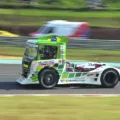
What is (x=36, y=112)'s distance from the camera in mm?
7379

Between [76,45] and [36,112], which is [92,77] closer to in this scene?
[36,112]

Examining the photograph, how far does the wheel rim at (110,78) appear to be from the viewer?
1434cm

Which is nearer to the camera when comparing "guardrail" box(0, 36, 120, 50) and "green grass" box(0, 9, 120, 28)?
"guardrail" box(0, 36, 120, 50)

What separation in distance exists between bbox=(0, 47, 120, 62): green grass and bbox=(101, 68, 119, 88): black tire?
985cm

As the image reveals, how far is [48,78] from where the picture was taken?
45.3 ft

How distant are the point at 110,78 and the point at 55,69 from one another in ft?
5.88

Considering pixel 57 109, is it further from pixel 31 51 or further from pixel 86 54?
pixel 86 54

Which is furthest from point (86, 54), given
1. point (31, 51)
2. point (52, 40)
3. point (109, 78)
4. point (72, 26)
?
point (31, 51)

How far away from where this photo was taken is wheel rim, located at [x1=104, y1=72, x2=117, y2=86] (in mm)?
14344

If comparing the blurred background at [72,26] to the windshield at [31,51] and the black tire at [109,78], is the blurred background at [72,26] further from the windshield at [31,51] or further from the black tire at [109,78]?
the windshield at [31,51]

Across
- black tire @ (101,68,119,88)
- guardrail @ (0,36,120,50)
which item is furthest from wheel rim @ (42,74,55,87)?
guardrail @ (0,36,120,50)

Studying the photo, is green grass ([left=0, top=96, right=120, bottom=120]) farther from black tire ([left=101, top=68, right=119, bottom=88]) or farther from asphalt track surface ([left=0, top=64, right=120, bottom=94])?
black tire ([left=101, top=68, right=119, bottom=88])

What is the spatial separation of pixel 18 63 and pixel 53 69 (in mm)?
9234

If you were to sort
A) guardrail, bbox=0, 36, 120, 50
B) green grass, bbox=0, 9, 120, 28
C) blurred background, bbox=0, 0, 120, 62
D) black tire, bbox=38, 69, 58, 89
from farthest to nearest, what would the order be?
green grass, bbox=0, 9, 120, 28
blurred background, bbox=0, 0, 120, 62
guardrail, bbox=0, 36, 120, 50
black tire, bbox=38, 69, 58, 89
